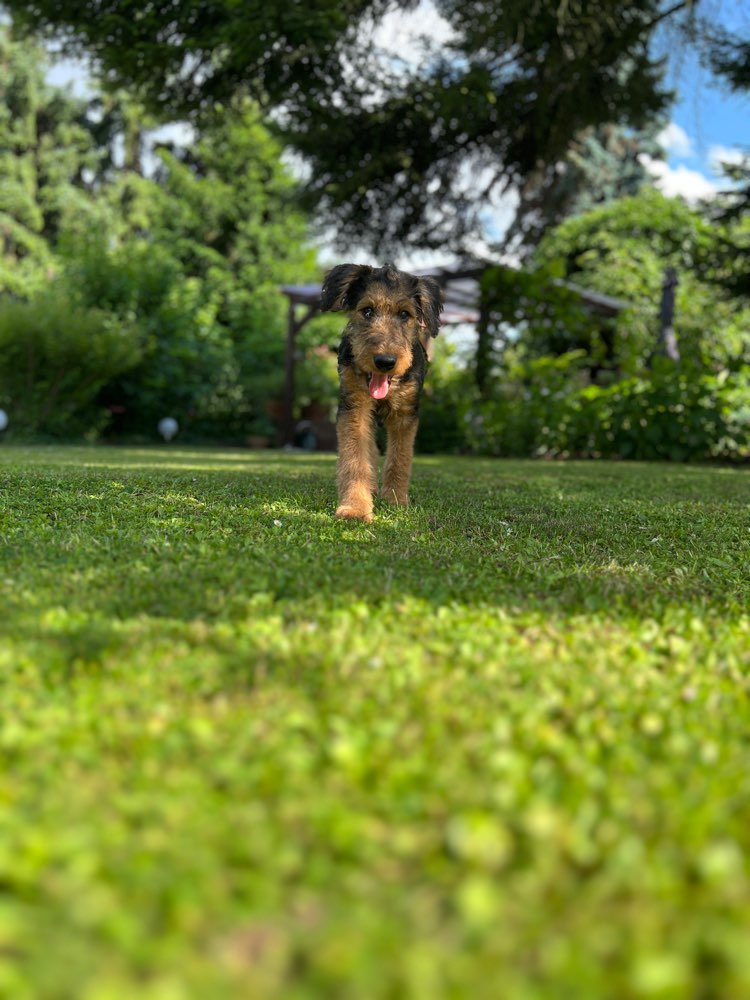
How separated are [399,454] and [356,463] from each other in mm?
822

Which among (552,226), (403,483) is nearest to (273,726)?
(403,483)

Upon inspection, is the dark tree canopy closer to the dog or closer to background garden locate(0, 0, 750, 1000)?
background garden locate(0, 0, 750, 1000)

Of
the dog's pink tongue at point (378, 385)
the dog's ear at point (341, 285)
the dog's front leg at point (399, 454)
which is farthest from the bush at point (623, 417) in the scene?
the dog's pink tongue at point (378, 385)

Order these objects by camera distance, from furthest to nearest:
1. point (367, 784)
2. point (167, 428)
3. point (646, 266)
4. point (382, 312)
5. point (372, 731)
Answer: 1. point (646, 266)
2. point (167, 428)
3. point (382, 312)
4. point (372, 731)
5. point (367, 784)

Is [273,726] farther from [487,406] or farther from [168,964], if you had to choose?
[487,406]

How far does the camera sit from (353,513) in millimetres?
4625

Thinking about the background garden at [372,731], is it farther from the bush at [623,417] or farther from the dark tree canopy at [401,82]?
the bush at [623,417]

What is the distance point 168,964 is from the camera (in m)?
1.02

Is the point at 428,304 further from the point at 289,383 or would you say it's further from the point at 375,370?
the point at 289,383

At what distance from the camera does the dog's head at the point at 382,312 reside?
5.06 meters

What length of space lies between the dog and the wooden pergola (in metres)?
11.7

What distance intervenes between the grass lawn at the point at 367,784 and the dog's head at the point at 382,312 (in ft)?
7.35

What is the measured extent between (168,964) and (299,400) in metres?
20.8

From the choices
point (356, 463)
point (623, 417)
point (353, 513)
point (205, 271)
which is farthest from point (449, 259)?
point (205, 271)
